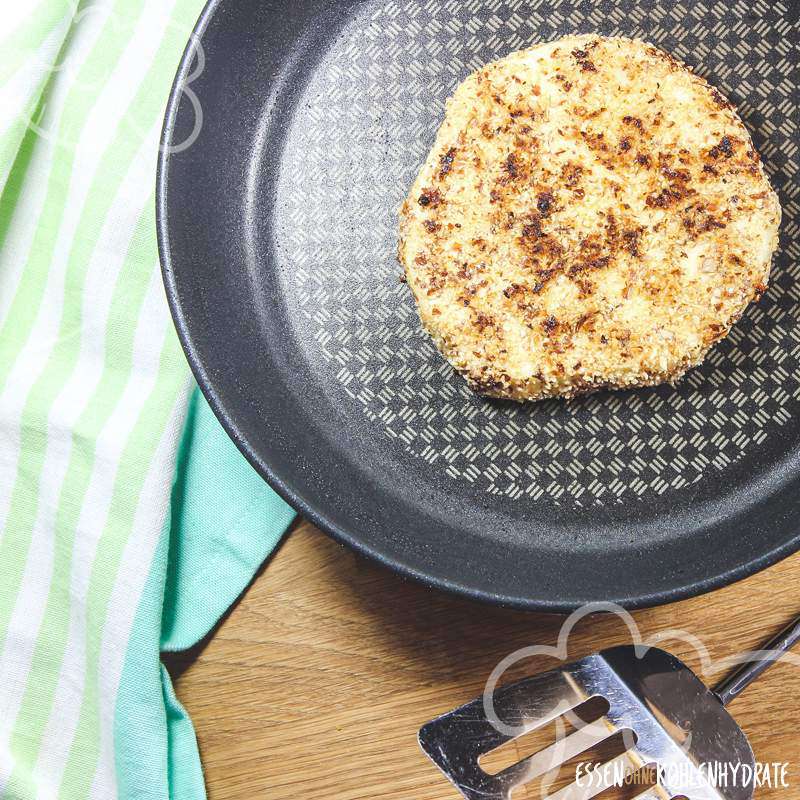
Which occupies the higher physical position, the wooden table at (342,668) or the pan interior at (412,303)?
the pan interior at (412,303)

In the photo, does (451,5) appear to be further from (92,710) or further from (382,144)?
(92,710)

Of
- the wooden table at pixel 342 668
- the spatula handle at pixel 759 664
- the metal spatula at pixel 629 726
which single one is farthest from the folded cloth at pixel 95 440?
the spatula handle at pixel 759 664

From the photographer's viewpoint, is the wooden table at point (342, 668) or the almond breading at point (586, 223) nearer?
the almond breading at point (586, 223)

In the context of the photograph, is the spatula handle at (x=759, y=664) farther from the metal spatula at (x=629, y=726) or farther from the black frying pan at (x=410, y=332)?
the black frying pan at (x=410, y=332)

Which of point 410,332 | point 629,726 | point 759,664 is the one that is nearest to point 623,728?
point 629,726

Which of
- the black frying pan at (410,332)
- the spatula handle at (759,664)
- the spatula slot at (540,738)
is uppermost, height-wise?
the black frying pan at (410,332)

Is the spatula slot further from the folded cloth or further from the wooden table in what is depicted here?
the folded cloth
